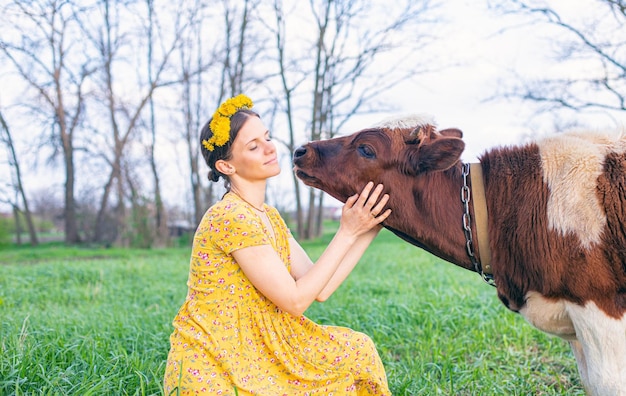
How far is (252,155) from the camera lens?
251cm

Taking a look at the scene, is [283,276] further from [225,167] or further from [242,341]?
[225,167]

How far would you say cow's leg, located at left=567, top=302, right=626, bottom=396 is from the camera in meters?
2.09

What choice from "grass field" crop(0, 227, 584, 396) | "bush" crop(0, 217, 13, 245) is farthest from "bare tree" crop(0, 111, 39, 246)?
"grass field" crop(0, 227, 584, 396)

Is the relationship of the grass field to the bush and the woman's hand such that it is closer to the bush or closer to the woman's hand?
the woman's hand

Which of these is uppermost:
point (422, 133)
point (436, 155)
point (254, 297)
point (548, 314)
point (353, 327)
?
point (422, 133)

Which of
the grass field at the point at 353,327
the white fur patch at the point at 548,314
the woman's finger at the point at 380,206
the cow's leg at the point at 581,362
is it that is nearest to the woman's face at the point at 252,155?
the woman's finger at the point at 380,206

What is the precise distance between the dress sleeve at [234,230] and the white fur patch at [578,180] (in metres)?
1.34

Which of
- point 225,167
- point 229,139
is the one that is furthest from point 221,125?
point 225,167

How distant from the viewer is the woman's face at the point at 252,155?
8.23ft

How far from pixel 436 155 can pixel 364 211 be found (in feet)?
1.45

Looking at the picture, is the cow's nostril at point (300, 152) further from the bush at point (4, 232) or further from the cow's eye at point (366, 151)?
the bush at point (4, 232)

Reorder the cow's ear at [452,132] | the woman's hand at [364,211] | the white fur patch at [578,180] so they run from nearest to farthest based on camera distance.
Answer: the white fur patch at [578,180]
the woman's hand at [364,211]
the cow's ear at [452,132]

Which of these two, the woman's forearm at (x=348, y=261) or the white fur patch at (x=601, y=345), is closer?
the white fur patch at (x=601, y=345)

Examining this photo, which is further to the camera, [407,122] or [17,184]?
[17,184]
